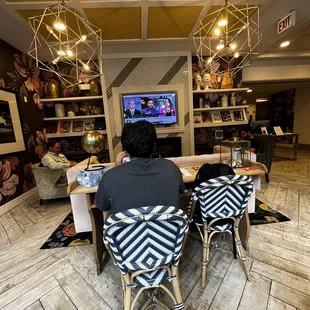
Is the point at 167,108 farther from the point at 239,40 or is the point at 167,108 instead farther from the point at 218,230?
the point at 218,230

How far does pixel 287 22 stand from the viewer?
8.53 feet

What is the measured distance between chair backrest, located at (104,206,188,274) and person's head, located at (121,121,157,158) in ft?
1.30

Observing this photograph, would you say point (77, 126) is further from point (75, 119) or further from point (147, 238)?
point (147, 238)

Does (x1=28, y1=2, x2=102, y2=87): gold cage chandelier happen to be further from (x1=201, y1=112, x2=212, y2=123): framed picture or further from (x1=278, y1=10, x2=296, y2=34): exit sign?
(x1=201, y1=112, x2=212, y2=123): framed picture

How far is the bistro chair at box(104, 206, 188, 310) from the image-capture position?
77 cm

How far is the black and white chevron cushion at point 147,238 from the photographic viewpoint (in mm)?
764

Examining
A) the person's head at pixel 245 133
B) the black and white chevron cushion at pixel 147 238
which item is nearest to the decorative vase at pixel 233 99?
the person's head at pixel 245 133

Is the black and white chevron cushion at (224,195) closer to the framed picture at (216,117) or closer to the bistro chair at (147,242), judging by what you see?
the bistro chair at (147,242)

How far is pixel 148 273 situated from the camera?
0.97 m

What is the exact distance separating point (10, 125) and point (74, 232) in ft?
7.51

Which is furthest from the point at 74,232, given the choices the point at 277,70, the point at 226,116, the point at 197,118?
the point at 277,70

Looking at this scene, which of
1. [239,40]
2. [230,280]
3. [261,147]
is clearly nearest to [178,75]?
[239,40]

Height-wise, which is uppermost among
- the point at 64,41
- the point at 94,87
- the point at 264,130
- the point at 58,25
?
the point at 64,41

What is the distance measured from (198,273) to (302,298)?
27.9 inches
